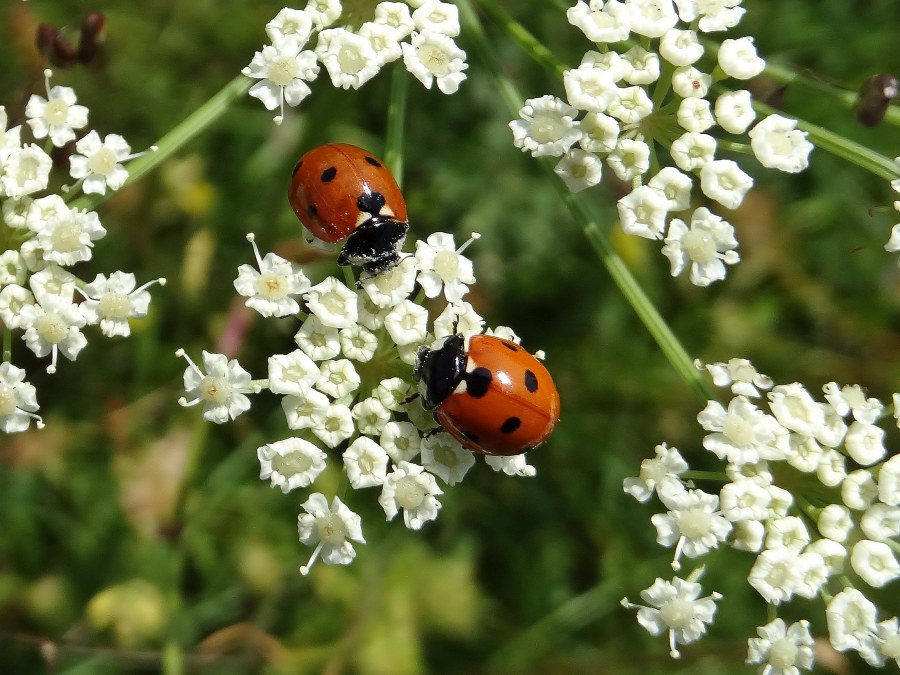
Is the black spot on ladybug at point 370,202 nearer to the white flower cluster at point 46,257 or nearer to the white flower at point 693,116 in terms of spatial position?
the white flower cluster at point 46,257

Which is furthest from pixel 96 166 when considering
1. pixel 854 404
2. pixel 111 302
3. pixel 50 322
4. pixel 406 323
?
pixel 854 404

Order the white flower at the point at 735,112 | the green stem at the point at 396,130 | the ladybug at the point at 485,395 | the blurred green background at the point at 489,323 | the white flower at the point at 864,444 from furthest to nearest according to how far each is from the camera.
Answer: the blurred green background at the point at 489,323 < the green stem at the point at 396,130 < the white flower at the point at 735,112 < the white flower at the point at 864,444 < the ladybug at the point at 485,395

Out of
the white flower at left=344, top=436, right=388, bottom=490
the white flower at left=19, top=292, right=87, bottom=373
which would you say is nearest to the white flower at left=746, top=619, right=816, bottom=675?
the white flower at left=344, top=436, right=388, bottom=490

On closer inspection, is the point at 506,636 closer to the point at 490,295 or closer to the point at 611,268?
the point at 490,295

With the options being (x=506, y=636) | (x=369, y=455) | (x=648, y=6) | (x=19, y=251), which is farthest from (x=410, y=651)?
(x=648, y=6)

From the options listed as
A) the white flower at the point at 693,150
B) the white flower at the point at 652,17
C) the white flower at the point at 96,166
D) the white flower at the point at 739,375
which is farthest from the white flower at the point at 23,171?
the white flower at the point at 739,375

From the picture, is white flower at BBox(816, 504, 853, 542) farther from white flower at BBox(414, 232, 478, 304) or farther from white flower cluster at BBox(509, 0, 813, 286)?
white flower at BBox(414, 232, 478, 304)
